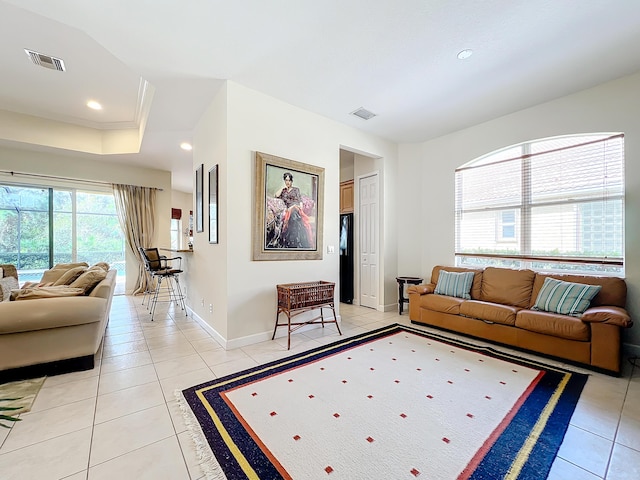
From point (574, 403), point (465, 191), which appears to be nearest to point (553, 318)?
point (574, 403)

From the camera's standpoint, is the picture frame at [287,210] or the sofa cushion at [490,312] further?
the picture frame at [287,210]

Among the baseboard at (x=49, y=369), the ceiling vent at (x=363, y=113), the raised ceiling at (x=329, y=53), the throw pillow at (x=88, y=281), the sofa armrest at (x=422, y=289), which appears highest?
the raised ceiling at (x=329, y=53)

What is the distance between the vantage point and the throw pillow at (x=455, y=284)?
386cm

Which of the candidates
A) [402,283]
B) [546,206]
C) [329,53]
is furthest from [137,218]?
[546,206]

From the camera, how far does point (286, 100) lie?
355 centimetres

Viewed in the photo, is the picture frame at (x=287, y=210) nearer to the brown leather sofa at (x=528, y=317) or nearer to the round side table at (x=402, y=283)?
the round side table at (x=402, y=283)

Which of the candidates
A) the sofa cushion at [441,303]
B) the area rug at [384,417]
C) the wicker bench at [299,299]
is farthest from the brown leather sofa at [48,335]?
the sofa cushion at [441,303]

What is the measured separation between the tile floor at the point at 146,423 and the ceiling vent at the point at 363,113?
11.1 feet

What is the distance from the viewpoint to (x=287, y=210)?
356 cm

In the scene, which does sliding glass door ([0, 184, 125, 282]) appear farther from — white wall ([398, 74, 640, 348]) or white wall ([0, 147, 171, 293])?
white wall ([398, 74, 640, 348])

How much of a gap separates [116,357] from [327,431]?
2489mm

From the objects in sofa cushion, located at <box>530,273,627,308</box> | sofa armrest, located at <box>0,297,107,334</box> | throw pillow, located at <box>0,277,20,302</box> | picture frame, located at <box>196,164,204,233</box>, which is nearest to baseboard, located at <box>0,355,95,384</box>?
sofa armrest, located at <box>0,297,107,334</box>

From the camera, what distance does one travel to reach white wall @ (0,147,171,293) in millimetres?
5078

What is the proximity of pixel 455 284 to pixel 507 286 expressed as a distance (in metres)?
0.63
